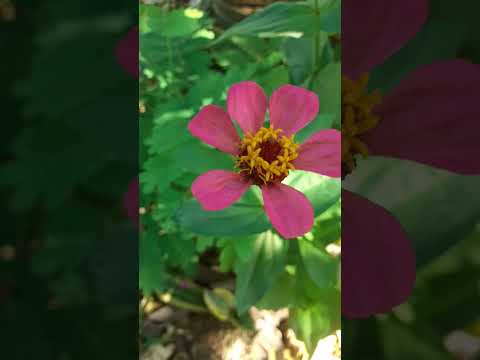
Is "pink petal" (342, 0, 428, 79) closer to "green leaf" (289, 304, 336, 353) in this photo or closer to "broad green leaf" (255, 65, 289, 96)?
"broad green leaf" (255, 65, 289, 96)

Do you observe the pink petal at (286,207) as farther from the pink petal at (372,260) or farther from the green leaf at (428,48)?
the green leaf at (428,48)

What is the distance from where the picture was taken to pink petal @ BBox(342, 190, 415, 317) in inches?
24.2

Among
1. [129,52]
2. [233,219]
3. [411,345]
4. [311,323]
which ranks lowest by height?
[411,345]

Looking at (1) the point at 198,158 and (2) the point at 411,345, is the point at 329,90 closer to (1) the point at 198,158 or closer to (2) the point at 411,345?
(1) the point at 198,158

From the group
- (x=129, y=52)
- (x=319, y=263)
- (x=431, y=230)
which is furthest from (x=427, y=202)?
(x=129, y=52)

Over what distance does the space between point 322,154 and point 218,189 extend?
101 millimetres

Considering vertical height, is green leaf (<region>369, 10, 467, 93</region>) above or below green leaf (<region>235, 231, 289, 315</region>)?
above

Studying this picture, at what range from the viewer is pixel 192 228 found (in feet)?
1.84

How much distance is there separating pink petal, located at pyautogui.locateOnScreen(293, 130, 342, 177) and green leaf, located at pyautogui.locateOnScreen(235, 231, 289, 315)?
0.07 metres

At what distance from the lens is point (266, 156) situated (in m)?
0.55

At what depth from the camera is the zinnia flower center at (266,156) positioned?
55 centimetres

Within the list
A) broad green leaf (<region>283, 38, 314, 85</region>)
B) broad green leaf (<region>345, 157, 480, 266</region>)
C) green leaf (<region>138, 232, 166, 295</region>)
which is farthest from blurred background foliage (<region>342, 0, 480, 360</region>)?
green leaf (<region>138, 232, 166, 295</region>)

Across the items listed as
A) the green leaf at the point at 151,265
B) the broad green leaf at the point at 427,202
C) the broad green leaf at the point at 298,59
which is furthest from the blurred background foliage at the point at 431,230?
the green leaf at the point at 151,265

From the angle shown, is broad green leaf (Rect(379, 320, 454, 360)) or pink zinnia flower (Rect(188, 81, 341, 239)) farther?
broad green leaf (Rect(379, 320, 454, 360))
